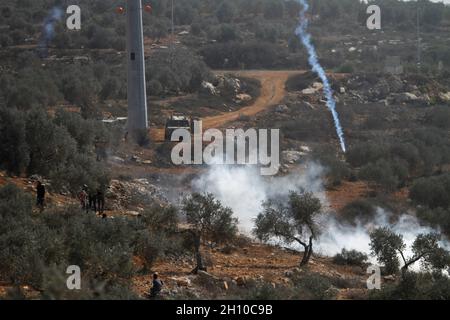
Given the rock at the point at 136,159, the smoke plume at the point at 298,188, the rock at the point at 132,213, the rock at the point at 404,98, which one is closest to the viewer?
the rock at the point at 132,213

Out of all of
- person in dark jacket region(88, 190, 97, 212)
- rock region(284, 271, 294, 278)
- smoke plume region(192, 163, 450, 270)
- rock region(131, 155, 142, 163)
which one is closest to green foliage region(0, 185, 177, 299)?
person in dark jacket region(88, 190, 97, 212)

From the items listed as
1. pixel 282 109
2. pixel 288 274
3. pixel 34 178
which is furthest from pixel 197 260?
pixel 282 109

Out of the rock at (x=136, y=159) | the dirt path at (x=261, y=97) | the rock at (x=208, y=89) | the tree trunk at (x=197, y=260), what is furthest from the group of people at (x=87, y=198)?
the rock at (x=208, y=89)

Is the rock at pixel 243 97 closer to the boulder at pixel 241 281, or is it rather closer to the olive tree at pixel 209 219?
the olive tree at pixel 209 219
